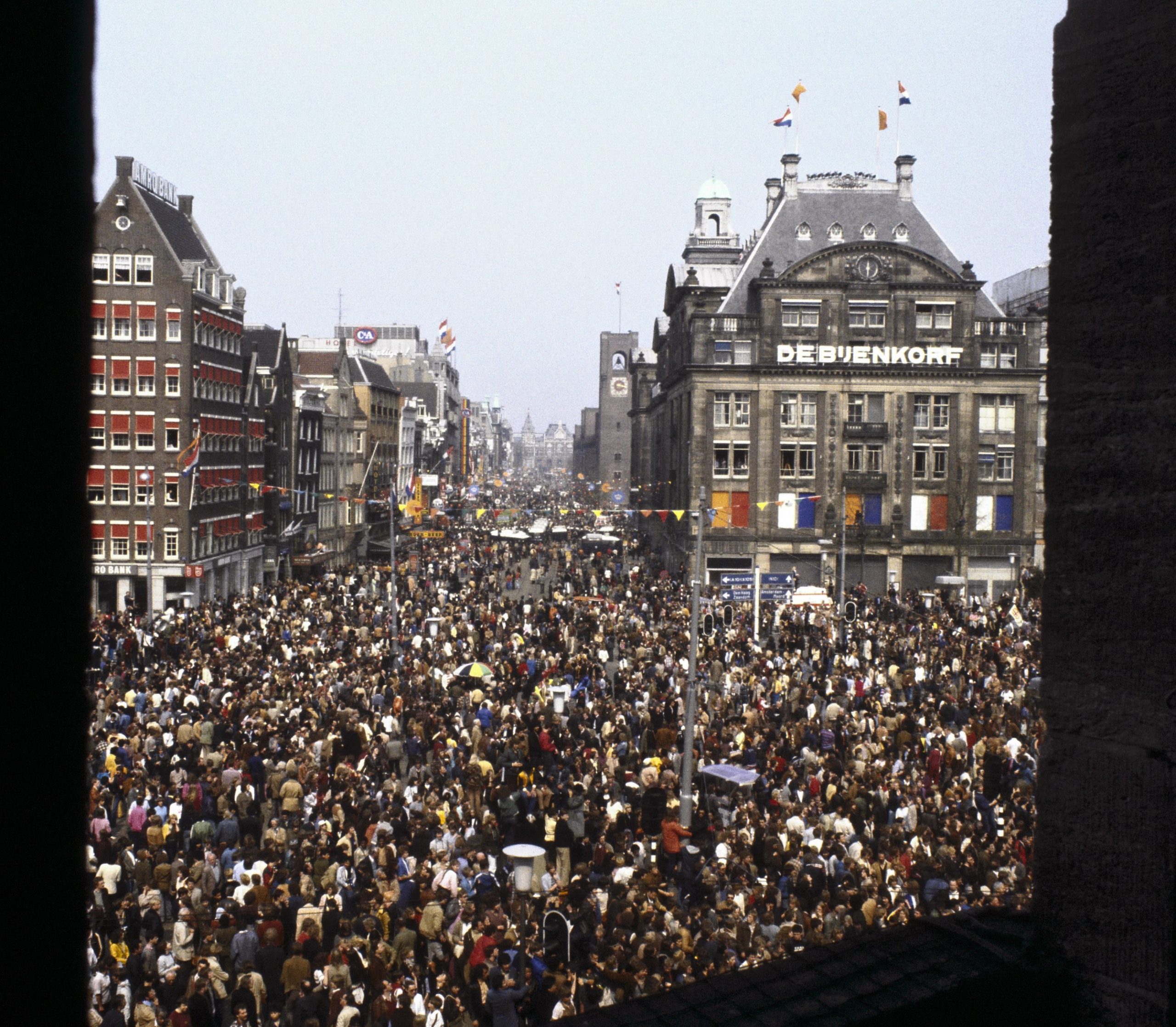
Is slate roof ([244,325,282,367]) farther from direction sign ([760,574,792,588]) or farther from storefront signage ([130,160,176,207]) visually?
direction sign ([760,574,792,588])

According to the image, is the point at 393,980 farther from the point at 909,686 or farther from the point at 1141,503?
the point at 909,686

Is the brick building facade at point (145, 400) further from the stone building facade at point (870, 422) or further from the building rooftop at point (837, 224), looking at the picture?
the building rooftop at point (837, 224)

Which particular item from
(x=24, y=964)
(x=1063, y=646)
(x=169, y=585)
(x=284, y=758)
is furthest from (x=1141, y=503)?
(x=169, y=585)

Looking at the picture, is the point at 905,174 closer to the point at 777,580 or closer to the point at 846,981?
the point at 777,580

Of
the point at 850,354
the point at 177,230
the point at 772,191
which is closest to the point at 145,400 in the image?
the point at 177,230

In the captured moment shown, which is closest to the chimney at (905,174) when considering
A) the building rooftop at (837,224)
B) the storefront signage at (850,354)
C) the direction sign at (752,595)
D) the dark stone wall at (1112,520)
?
the building rooftop at (837,224)

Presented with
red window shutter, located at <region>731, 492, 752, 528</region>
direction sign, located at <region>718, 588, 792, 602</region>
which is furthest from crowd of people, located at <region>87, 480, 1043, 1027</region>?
red window shutter, located at <region>731, 492, 752, 528</region>
